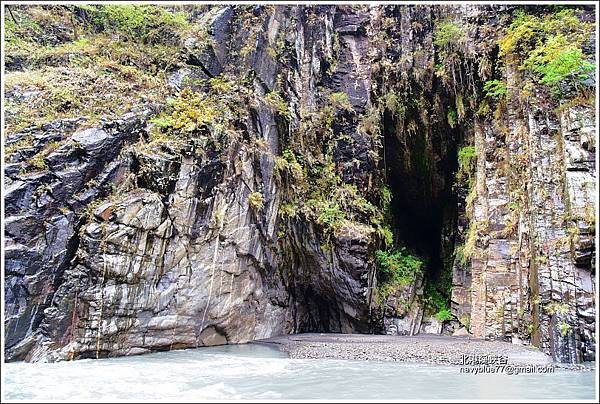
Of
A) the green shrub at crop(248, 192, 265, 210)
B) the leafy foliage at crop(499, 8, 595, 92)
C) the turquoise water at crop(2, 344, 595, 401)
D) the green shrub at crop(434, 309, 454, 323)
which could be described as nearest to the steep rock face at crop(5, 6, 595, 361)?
the green shrub at crop(248, 192, 265, 210)

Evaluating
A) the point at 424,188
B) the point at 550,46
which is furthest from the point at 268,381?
the point at 424,188

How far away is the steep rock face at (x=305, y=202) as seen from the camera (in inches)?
363

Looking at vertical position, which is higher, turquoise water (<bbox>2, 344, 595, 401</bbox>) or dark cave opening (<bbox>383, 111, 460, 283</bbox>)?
dark cave opening (<bbox>383, 111, 460, 283</bbox>)

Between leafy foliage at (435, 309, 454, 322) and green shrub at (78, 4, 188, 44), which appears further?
leafy foliage at (435, 309, 454, 322)

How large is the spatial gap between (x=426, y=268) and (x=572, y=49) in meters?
10.1

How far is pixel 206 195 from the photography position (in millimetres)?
11477

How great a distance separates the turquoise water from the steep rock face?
153 cm

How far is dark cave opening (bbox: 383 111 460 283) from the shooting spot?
56.6ft

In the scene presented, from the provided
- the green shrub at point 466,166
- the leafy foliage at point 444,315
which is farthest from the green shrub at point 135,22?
the leafy foliage at point 444,315

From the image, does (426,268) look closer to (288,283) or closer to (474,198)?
(474,198)

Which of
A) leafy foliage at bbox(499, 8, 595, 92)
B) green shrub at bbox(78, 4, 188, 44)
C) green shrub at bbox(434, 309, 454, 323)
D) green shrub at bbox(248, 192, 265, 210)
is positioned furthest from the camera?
green shrub at bbox(434, 309, 454, 323)

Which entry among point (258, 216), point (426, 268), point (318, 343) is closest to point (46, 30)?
point (258, 216)

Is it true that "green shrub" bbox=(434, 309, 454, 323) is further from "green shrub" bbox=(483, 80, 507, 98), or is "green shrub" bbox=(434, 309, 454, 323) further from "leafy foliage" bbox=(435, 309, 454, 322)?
"green shrub" bbox=(483, 80, 507, 98)

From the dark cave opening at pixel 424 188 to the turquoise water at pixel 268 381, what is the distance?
10.8 m
